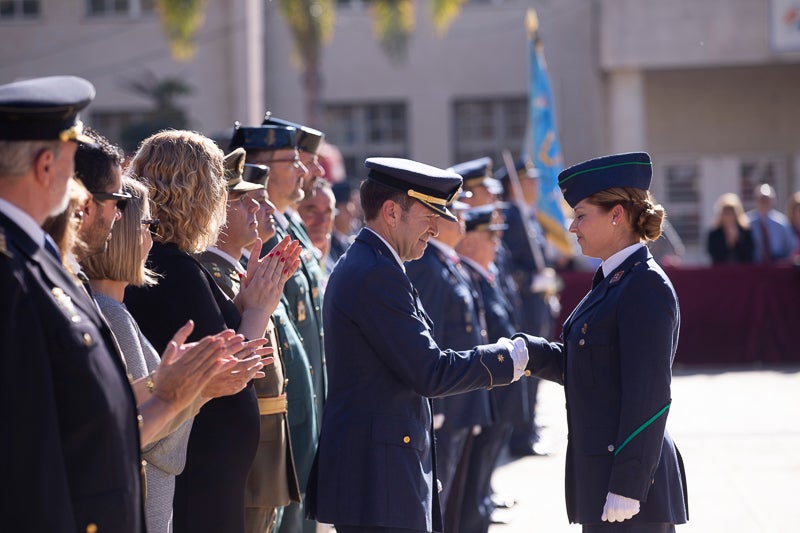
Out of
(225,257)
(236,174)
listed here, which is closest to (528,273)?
(236,174)

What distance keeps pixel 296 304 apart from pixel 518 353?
1.36m

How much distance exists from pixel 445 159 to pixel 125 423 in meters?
26.6

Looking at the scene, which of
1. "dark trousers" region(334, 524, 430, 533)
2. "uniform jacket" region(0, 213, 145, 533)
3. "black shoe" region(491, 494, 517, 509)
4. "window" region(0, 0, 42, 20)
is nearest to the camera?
"uniform jacket" region(0, 213, 145, 533)

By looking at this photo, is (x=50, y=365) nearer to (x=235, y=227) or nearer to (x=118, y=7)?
(x=235, y=227)

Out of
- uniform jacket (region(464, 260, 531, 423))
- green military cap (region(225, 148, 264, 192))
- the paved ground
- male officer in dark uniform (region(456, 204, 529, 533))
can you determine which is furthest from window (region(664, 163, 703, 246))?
green military cap (region(225, 148, 264, 192))

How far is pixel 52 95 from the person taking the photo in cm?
266

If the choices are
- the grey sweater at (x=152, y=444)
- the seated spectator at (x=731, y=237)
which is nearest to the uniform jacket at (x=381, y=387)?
the grey sweater at (x=152, y=444)

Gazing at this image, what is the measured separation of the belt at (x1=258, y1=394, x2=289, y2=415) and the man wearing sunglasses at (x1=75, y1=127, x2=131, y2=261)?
108cm

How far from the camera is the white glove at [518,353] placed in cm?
409

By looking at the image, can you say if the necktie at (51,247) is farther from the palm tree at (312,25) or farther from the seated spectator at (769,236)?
the palm tree at (312,25)

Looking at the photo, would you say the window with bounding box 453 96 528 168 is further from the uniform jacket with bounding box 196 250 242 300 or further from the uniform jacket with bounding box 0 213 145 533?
the uniform jacket with bounding box 0 213 145 533

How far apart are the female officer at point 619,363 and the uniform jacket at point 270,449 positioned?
3.15 ft

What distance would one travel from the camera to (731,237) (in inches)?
581

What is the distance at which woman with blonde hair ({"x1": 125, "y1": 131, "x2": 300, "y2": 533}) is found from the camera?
3.89 meters
